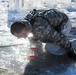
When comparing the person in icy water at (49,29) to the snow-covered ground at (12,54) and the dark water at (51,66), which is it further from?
the snow-covered ground at (12,54)

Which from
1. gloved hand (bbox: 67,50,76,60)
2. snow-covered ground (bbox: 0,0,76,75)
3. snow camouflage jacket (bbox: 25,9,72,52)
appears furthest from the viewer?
gloved hand (bbox: 67,50,76,60)

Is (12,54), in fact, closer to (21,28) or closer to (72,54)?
(21,28)

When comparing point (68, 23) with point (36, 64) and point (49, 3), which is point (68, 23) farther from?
point (49, 3)

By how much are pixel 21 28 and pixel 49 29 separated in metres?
0.61

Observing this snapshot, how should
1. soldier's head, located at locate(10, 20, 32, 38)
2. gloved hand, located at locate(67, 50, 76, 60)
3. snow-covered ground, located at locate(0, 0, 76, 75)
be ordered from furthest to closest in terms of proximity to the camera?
gloved hand, located at locate(67, 50, 76, 60) < snow-covered ground, located at locate(0, 0, 76, 75) < soldier's head, located at locate(10, 20, 32, 38)

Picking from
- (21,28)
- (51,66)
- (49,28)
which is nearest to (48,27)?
(49,28)

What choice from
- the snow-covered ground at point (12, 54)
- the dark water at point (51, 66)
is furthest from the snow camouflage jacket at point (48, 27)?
the snow-covered ground at point (12, 54)

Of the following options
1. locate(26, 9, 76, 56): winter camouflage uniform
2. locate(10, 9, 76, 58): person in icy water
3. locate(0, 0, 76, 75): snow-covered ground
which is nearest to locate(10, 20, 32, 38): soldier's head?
locate(10, 9, 76, 58): person in icy water

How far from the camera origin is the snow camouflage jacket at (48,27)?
4793 millimetres

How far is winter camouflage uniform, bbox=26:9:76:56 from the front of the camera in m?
4.79

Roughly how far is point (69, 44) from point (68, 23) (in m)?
0.60

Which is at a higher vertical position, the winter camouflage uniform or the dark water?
the winter camouflage uniform

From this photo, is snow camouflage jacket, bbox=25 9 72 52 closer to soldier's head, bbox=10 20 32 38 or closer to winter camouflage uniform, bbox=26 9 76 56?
winter camouflage uniform, bbox=26 9 76 56

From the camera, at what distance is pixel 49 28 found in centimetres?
482
